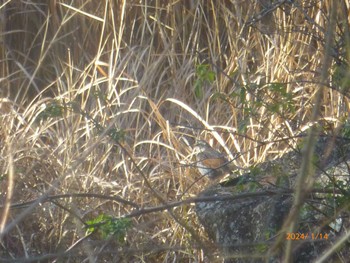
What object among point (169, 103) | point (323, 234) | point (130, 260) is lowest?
point (130, 260)

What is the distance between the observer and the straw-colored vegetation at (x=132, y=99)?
480cm

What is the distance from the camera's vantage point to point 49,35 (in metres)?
6.38

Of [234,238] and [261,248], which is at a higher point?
[261,248]

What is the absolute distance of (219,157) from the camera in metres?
4.91

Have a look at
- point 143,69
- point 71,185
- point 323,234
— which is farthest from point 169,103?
point 323,234

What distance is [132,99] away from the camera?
209 inches

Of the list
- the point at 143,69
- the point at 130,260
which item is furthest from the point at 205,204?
the point at 143,69

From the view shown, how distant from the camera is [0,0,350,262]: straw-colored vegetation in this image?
4805 millimetres

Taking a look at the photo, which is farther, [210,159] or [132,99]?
[132,99]

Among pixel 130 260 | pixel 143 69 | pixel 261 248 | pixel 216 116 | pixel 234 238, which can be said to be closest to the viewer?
pixel 261 248

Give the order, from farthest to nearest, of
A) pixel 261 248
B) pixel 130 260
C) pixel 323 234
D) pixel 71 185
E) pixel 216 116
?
1. pixel 216 116
2. pixel 71 185
3. pixel 130 260
4. pixel 323 234
5. pixel 261 248

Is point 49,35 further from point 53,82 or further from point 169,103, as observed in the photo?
point 169,103

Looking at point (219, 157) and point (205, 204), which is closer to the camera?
point (205, 204)

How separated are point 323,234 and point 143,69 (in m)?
2.82
